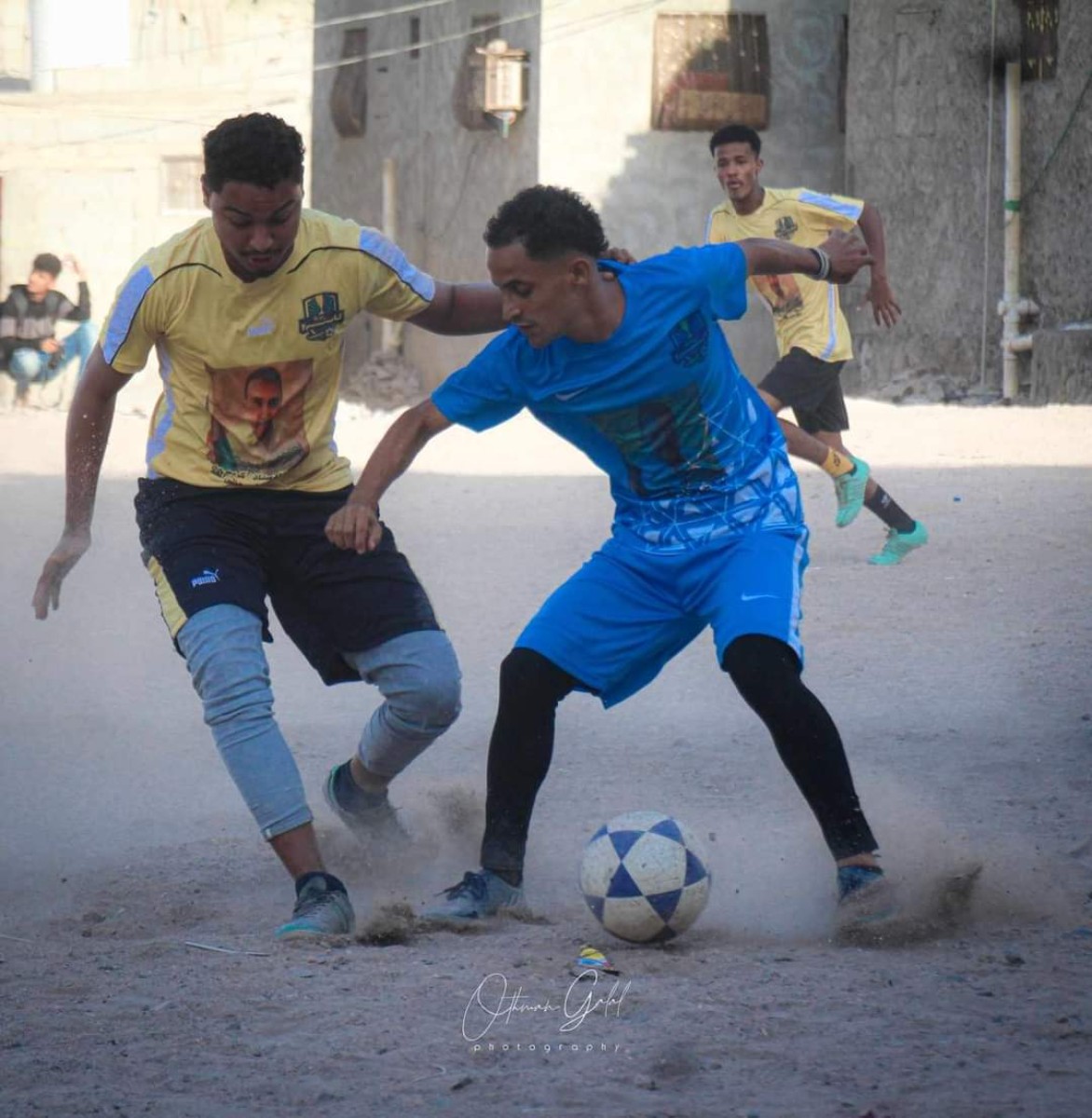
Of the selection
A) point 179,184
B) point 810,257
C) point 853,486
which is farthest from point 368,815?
point 179,184

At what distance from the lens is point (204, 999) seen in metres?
3.59

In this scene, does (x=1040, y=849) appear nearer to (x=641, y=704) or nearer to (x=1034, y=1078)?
(x=1034, y=1078)

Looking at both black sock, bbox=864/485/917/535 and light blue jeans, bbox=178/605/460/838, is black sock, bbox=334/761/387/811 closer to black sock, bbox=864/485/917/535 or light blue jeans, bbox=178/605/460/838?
light blue jeans, bbox=178/605/460/838

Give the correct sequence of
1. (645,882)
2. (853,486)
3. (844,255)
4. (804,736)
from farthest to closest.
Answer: (853,486) < (844,255) < (804,736) < (645,882)

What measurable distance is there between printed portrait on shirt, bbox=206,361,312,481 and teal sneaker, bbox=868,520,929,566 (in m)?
5.41

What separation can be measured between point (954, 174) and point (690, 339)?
17.5 m

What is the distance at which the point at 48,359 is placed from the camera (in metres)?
21.3

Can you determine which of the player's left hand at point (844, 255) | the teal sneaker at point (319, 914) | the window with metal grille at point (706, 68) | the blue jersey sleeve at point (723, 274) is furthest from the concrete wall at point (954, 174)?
the teal sneaker at point (319, 914)

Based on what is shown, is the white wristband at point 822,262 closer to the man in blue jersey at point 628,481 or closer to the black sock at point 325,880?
the man in blue jersey at point 628,481

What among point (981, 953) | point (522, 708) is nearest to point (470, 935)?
point (522, 708)

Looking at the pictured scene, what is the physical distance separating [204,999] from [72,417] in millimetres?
1577

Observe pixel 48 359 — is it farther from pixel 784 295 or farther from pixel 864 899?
pixel 864 899

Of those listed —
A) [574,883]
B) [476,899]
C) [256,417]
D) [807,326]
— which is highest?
[807,326]

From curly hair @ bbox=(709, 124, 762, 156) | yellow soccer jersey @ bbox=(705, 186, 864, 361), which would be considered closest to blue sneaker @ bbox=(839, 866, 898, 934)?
yellow soccer jersey @ bbox=(705, 186, 864, 361)
